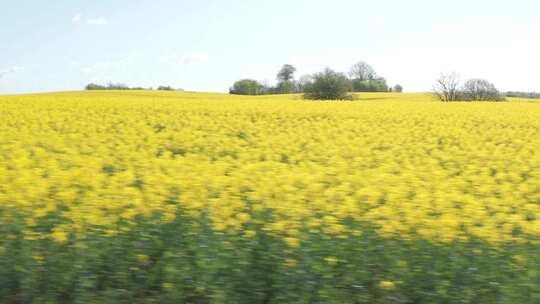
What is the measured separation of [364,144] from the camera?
767cm

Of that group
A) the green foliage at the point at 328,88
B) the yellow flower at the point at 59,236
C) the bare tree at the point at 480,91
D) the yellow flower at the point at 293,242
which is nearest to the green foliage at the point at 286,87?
the green foliage at the point at 328,88

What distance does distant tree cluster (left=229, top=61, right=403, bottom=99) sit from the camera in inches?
1566

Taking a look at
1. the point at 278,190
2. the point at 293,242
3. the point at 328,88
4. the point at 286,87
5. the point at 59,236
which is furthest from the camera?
the point at 286,87

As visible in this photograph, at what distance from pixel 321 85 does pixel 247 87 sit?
21284 millimetres

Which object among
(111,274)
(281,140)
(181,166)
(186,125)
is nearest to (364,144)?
(281,140)

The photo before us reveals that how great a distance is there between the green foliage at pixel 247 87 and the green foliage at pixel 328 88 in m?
19.1

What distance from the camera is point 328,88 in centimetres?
3991

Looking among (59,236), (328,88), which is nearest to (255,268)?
(59,236)

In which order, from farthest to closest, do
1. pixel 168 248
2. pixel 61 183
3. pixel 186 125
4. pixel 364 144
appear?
pixel 186 125
pixel 364 144
pixel 61 183
pixel 168 248

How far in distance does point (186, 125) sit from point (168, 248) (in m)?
7.67

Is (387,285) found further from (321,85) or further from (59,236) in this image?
(321,85)

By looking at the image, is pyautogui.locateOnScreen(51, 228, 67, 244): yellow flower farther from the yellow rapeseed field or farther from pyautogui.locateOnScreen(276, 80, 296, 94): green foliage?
pyautogui.locateOnScreen(276, 80, 296, 94): green foliage

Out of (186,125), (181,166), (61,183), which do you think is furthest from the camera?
(186,125)

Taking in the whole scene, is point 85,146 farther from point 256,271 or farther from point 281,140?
point 256,271
